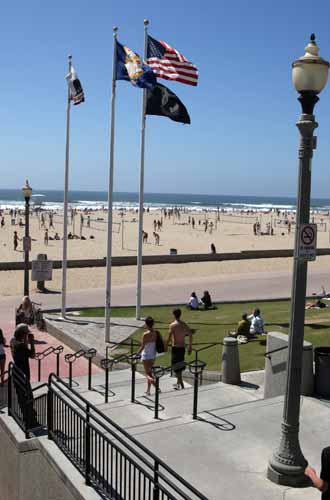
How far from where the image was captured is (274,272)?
31906 mm

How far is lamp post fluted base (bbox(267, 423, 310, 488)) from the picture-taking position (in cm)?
646

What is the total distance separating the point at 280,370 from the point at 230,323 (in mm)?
8341

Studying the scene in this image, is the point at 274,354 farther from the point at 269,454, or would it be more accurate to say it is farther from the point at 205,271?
the point at 205,271

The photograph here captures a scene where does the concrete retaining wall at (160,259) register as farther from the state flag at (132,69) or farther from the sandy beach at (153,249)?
the state flag at (132,69)

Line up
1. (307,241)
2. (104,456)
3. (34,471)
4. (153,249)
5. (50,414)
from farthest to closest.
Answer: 1. (153,249)
2. (50,414)
3. (34,471)
4. (104,456)
5. (307,241)

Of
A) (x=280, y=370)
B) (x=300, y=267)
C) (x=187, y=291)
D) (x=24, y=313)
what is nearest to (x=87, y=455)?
(x=300, y=267)

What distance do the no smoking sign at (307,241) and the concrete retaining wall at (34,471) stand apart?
3.47 metres

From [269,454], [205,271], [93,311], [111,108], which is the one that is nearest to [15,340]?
[269,454]

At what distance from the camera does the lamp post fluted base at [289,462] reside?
21.2 ft

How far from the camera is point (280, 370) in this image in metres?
9.66

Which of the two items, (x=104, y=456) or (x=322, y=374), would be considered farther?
(x=322, y=374)

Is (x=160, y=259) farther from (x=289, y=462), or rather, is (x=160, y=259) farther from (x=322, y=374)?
(x=289, y=462)

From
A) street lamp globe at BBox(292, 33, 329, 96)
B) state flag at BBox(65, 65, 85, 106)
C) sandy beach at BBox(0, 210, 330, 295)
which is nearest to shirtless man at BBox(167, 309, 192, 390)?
street lamp globe at BBox(292, 33, 329, 96)

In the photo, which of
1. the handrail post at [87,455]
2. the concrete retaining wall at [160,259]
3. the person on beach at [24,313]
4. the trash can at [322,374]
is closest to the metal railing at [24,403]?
the handrail post at [87,455]
